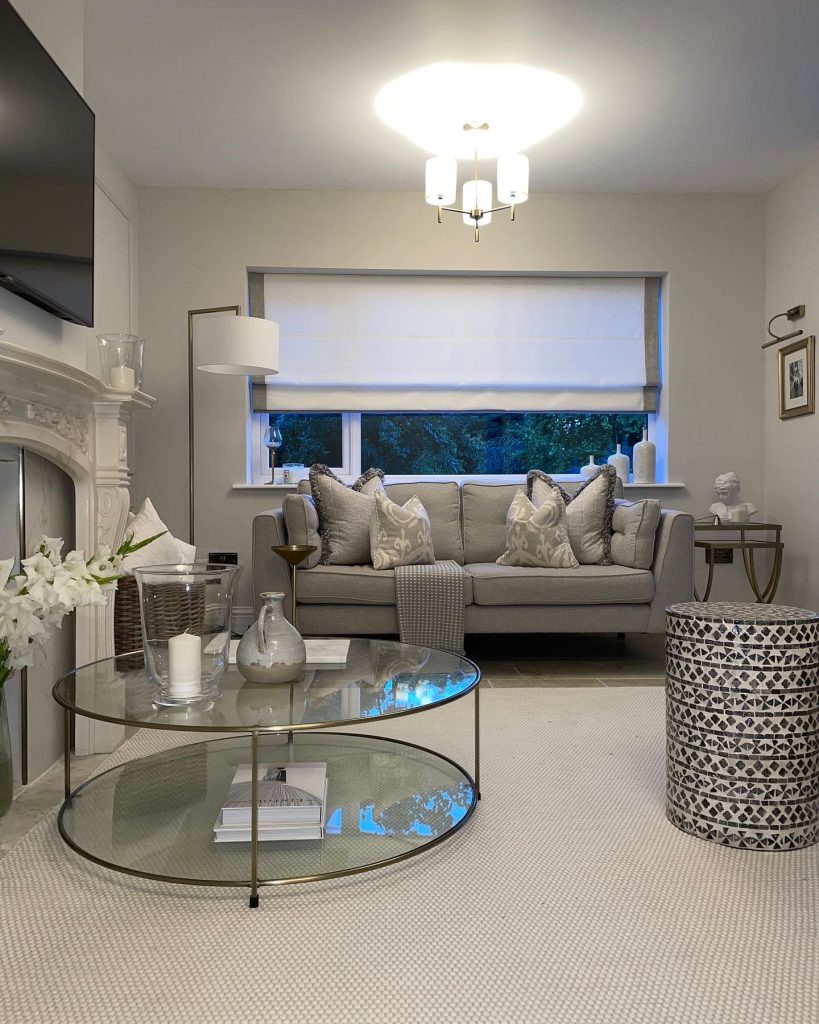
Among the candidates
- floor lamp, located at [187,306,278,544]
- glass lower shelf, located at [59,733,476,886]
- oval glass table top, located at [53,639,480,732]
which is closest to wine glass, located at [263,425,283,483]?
floor lamp, located at [187,306,278,544]

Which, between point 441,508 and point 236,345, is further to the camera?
point 441,508

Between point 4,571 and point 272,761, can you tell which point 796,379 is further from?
point 4,571

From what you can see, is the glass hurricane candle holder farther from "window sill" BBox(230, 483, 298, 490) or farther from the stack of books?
"window sill" BBox(230, 483, 298, 490)

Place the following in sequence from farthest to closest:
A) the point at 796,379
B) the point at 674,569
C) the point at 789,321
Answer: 1. the point at 789,321
2. the point at 796,379
3. the point at 674,569

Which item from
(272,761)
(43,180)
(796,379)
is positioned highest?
(43,180)

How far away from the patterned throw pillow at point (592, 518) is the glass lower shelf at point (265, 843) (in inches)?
81.2

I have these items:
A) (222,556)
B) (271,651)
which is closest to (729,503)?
(222,556)

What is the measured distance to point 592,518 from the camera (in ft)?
13.6

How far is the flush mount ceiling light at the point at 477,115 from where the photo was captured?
11.4 feet

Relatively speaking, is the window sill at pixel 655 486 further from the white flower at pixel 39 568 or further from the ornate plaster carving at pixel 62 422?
the white flower at pixel 39 568

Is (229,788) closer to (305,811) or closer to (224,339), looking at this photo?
(305,811)

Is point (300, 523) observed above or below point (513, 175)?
below

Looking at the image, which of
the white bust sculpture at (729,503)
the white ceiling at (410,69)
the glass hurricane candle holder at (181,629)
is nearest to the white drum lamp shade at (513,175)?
the white ceiling at (410,69)

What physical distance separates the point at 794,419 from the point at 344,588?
2.79 m
